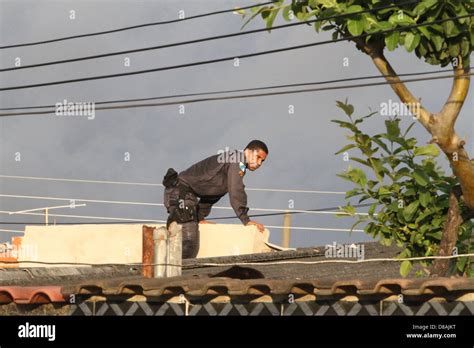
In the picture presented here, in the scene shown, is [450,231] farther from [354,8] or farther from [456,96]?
[354,8]

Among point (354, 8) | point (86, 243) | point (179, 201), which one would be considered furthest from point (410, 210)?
point (86, 243)

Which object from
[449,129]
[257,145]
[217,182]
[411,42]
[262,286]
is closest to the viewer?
[262,286]

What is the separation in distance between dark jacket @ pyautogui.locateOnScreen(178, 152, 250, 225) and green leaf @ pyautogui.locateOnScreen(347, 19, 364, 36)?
121 inches

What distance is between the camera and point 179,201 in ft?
49.8

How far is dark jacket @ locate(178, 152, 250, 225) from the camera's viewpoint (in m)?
14.6

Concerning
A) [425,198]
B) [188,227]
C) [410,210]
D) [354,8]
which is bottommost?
[188,227]

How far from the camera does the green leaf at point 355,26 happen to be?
12218mm

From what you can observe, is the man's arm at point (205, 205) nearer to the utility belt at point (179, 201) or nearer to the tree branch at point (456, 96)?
the utility belt at point (179, 201)

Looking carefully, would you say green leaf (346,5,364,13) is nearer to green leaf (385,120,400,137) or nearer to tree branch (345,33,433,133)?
tree branch (345,33,433,133)

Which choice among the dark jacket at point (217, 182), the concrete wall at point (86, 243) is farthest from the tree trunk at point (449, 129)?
the concrete wall at point (86, 243)

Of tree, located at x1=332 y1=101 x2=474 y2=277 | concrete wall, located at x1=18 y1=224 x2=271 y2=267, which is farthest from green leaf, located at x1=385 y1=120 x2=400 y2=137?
concrete wall, located at x1=18 y1=224 x2=271 y2=267

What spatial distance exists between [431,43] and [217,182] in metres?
3.98

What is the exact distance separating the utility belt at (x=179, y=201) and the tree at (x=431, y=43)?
346 cm
